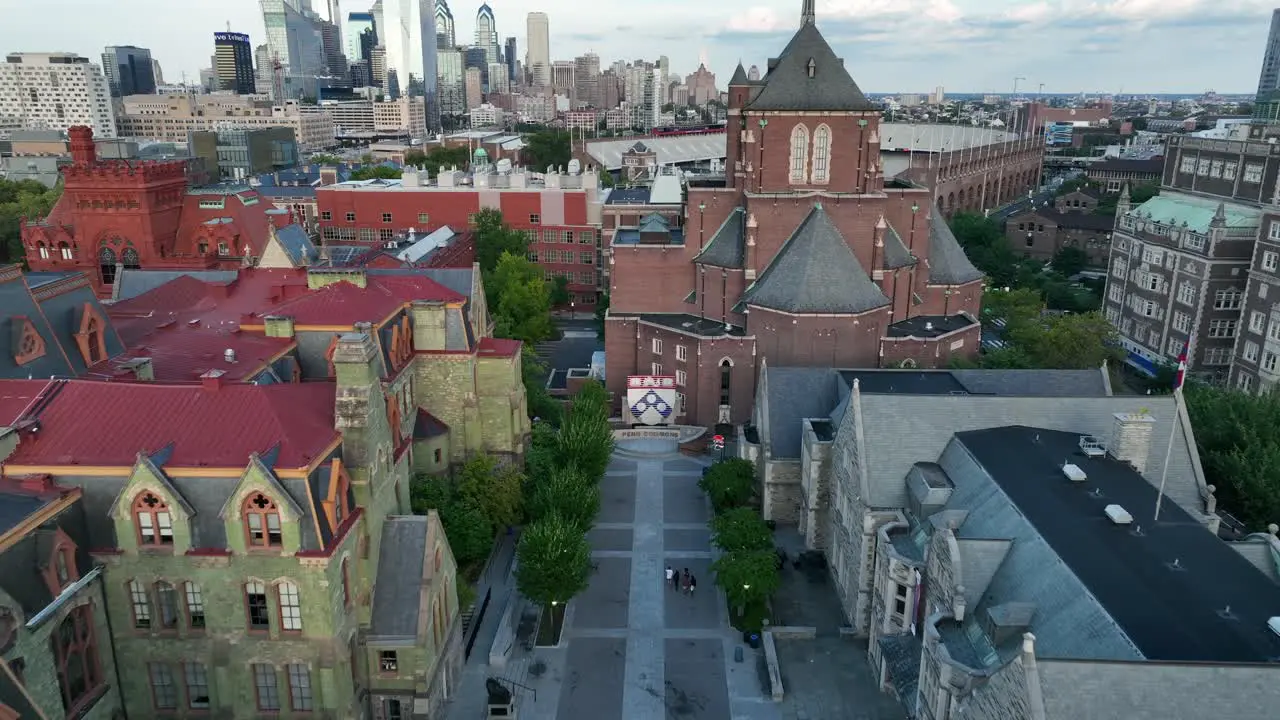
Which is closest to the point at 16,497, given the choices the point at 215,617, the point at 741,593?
the point at 215,617

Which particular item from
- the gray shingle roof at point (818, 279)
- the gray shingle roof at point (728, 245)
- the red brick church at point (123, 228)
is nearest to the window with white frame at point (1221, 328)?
the gray shingle roof at point (818, 279)

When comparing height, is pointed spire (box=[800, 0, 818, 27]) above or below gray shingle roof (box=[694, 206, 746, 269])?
above

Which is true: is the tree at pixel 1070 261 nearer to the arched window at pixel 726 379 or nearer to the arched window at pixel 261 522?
the arched window at pixel 726 379

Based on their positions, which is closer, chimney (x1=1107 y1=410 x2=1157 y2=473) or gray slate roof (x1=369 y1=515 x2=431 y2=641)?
gray slate roof (x1=369 y1=515 x2=431 y2=641)

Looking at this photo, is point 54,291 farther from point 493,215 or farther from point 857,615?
point 493,215

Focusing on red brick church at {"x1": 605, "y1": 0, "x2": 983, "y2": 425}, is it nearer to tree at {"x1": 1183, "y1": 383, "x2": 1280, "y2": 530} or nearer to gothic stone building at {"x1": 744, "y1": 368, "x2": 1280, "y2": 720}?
gothic stone building at {"x1": 744, "y1": 368, "x2": 1280, "y2": 720}

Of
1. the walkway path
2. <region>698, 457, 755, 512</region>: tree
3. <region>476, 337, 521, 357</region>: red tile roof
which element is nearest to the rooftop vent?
the walkway path

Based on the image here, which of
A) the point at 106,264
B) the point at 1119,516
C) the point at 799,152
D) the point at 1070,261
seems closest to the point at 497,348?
the point at 799,152
